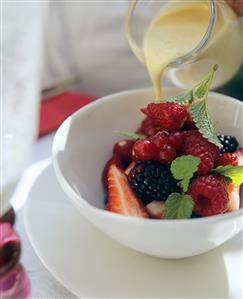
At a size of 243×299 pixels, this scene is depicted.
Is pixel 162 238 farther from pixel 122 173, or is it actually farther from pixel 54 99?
pixel 54 99

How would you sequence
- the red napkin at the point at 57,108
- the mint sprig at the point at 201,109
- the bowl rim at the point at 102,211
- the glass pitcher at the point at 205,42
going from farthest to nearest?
the red napkin at the point at 57,108 → the glass pitcher at the point at 205,42 → the mint sprig at the point at 201,109 → the bowl rim at the point at 102,211

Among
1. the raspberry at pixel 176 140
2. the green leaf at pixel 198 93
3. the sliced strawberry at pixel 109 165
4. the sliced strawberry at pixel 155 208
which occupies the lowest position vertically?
the sliced strawberry at pixel 109 165

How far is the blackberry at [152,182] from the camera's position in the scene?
21.0 inches

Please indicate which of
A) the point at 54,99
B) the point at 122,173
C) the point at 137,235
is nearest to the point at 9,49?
the point at 54,99

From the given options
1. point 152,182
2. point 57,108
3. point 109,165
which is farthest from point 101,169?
point 57,108

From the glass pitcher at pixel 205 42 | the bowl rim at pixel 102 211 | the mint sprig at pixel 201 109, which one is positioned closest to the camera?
the bowl rim at pixel 102 211

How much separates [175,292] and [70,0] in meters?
0.56

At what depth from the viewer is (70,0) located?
0.86 metres

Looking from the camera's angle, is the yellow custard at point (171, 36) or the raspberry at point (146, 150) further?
the yellow custard at point (171, 36)

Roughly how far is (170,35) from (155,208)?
27 cm

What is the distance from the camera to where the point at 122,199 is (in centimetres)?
53

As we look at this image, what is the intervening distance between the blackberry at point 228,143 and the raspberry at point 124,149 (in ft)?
0.37

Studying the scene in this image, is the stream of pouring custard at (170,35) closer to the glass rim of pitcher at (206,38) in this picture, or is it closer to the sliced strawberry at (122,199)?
the glass rim of pitcher at (206,38)

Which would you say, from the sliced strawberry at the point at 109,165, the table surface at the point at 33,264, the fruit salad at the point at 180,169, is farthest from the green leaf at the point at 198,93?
the table surface at the point at 33,264
